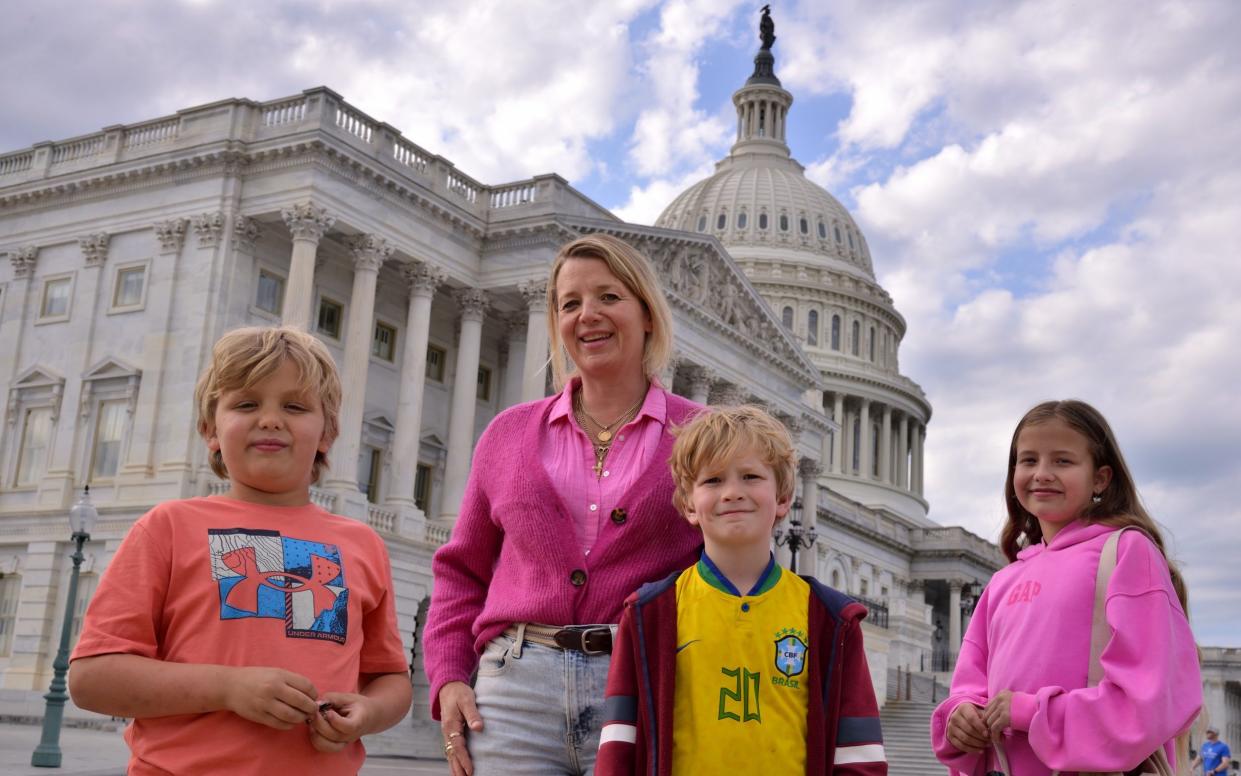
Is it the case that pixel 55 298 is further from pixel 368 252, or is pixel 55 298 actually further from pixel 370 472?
pixel 370 472

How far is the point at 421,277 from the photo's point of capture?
3725cm

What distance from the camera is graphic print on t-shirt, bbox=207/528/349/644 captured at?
12.8ft

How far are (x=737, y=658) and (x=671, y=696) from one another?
0.23m

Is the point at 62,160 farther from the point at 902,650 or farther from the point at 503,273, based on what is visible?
the point at 902,650

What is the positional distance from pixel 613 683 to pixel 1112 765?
173 cm

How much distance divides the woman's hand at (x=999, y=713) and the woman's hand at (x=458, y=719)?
1.83 meters

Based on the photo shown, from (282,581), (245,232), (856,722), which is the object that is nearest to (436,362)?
(245,232)

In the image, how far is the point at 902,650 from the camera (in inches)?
1951

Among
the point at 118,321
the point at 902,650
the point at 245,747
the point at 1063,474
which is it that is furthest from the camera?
the point at 902,650

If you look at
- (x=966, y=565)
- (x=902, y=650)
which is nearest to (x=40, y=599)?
(x=902, y=650)

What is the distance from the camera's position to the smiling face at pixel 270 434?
4098 millimetres

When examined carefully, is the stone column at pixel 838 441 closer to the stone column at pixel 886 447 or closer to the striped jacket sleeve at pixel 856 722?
the stone column at pixel 886 447

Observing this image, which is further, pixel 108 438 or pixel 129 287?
pixel 129 287

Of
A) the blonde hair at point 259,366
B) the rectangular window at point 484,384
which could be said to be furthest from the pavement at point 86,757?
the rectangular window at point 484,384
